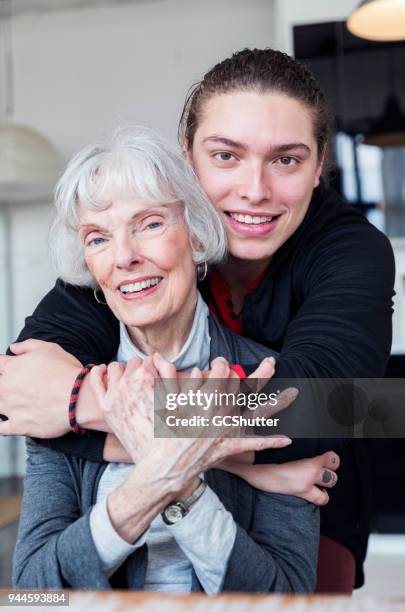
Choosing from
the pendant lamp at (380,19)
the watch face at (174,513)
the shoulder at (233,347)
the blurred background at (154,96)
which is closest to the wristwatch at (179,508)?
the watch face at (174,513)

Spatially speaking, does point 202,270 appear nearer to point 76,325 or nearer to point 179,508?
point 76,325

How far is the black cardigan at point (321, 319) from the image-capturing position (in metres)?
0.83

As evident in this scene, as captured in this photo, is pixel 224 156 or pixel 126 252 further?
pixel 224 156

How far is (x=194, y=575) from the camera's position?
83 cm

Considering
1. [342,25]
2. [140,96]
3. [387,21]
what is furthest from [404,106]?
[140,96]

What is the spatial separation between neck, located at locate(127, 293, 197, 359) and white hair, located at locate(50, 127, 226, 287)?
0.23 feet

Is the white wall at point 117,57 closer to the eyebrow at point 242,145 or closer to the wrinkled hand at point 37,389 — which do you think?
the eyebrow at point 242,145

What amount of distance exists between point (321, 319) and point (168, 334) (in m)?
0.19

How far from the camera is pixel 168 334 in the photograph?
0.92 meters

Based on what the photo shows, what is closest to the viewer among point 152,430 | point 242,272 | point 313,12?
point 152,430

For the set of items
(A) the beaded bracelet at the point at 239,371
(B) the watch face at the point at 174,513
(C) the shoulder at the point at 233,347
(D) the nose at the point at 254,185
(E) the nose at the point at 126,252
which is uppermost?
(D) the nose at the point at 254,185

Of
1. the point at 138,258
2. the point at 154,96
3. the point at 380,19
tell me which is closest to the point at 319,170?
the point at 138,258

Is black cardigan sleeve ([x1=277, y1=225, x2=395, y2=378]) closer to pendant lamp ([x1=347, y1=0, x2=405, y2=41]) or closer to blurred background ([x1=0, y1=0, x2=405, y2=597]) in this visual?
pendant lamp ([x1=347, y1=0, x2=405, y2=41])

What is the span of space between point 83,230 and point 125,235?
6cm
